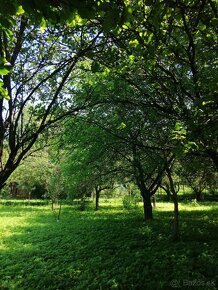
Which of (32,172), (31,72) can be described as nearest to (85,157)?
(31,72)

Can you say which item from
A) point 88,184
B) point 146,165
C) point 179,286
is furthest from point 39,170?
point 179,286

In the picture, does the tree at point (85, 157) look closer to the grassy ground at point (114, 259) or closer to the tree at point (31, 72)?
the grassy ground at point (114, 259)

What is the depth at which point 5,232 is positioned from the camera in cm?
1791

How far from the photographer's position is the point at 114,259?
1049 centimetres

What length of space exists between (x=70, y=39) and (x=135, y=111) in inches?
203

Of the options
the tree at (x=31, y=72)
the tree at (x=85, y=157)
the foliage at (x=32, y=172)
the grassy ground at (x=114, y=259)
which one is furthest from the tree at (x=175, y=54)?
the foliage at (x=32, y=172)

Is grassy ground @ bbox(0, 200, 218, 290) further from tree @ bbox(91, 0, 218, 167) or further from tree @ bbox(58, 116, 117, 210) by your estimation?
tree @ bbox(91, 0, 218, 167)

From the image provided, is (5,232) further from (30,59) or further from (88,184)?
(30,59)

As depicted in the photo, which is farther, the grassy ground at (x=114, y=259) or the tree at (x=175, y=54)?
the grassy ground at (x=114, y=259)

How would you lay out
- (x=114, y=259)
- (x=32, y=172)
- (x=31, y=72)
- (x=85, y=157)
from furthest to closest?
(x=32, y=172)
(x=85, y=157)
(x=114, y=259)
(x=31, y=72)

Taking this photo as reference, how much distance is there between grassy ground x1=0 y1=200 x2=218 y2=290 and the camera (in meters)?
8.38

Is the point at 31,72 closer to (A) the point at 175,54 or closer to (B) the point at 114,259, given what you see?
(A) the point at 175,54

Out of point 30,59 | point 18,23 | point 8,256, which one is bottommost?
point 8,256

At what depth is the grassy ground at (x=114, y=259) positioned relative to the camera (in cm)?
838
